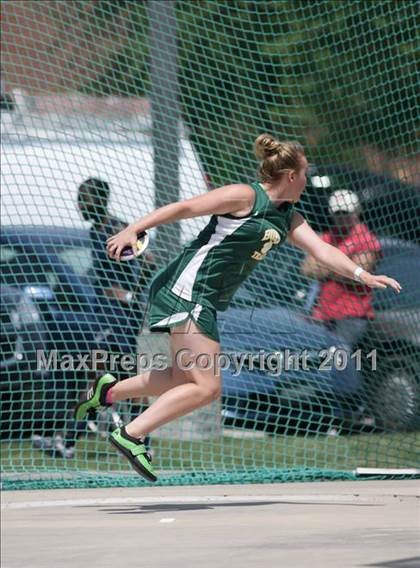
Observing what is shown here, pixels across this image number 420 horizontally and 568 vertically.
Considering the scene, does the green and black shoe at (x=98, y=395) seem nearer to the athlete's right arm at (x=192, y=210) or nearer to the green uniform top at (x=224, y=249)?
the green uniform top at (x=224, y=249)

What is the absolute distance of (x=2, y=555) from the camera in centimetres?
562

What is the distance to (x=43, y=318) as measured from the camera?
8.75 metres

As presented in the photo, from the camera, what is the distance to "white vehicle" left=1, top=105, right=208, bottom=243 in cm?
866

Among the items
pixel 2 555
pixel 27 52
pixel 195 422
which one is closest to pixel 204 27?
pixel 27 52

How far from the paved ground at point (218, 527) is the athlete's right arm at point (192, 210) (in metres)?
1.30

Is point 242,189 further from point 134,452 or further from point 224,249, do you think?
point 134,452

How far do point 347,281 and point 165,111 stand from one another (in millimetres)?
1672

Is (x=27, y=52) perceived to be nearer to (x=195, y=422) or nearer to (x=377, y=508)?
(x=195, y=422)

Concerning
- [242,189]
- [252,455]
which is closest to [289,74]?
[252,455]

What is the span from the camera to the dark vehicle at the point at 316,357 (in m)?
8.12

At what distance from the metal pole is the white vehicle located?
60 mm

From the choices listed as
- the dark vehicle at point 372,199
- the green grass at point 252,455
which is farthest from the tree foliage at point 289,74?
the green grass at point 252,455

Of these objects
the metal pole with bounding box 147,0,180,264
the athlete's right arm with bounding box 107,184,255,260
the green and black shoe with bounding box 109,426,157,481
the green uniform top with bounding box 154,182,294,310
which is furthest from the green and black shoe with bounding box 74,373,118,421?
the metal pole with bounding box 147,0,180,264

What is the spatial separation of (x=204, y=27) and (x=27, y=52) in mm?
1230
